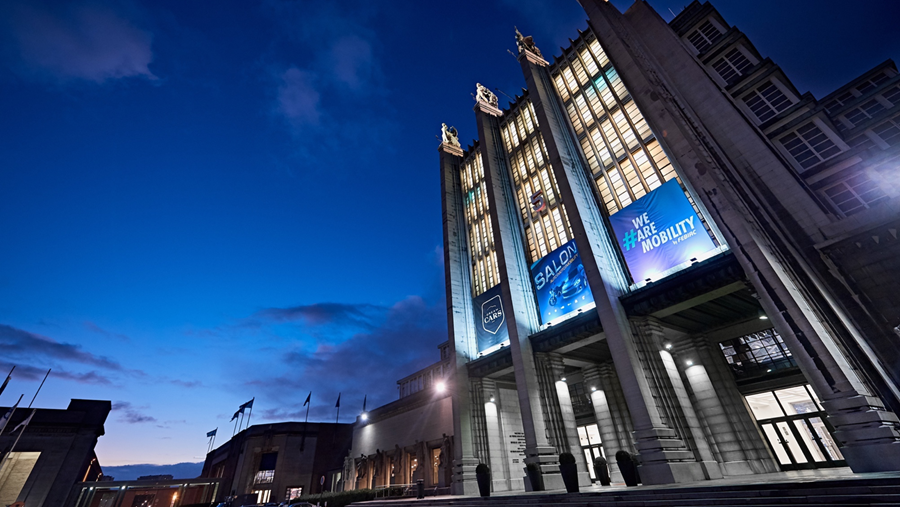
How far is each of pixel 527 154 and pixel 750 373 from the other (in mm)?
22998

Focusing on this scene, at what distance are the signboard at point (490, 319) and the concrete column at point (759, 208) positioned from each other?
15539mm

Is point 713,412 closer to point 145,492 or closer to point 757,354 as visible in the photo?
point 757,354

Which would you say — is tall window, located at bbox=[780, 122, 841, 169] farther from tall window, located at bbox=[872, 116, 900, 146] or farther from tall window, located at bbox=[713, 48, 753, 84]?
tall window, located at bbox=[713, 48, 753, 84]

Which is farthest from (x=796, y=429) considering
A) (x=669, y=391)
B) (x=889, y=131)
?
(x=889, y=131)

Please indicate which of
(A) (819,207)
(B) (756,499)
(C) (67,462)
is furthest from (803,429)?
(C) (67,462)

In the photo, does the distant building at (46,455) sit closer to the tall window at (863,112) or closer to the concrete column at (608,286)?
the concrete column at (608,286)

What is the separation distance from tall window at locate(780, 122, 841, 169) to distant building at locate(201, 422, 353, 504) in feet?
185

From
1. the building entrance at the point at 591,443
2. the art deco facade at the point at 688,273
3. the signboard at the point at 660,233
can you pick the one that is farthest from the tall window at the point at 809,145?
the building entrance at the point at 591,443

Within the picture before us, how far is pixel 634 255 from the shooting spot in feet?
70.0

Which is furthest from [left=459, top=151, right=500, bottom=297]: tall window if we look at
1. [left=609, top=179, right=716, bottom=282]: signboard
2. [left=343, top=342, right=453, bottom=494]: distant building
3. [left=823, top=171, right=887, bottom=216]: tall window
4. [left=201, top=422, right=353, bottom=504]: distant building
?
[left=201, top=422, right=353, bottom=504]: distant building

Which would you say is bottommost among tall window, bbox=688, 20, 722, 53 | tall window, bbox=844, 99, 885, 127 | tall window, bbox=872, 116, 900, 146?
tall window, bbox=872, 116, 900, 146

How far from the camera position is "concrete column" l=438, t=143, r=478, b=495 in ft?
86.2

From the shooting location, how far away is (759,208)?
60.5ft

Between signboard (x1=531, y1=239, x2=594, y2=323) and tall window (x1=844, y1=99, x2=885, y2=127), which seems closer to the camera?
tall window (x1=844, y1=99, x2=885, y2=127)
